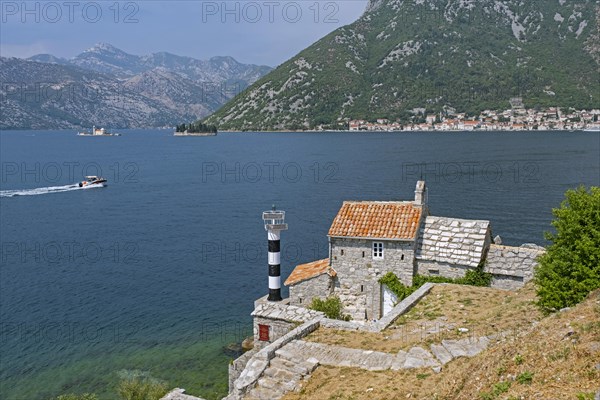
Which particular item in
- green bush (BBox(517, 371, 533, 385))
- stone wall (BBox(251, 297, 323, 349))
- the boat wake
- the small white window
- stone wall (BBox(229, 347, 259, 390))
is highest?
green bush (BBox(517, 371, 533, 385))

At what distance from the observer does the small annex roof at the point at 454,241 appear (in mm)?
26672

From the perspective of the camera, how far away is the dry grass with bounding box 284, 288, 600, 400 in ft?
34.4

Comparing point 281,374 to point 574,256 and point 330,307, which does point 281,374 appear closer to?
point 330,307

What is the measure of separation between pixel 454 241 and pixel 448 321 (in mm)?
7932

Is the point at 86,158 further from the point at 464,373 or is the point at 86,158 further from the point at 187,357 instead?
the point at 464,373

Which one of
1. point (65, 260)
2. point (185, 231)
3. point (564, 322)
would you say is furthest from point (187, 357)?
point (185, 231)

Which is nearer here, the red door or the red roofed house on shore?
the red door

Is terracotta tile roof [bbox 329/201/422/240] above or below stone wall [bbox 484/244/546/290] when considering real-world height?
above

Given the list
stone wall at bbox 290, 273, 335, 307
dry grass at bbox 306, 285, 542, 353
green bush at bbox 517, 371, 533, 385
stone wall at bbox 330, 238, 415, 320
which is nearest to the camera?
green bush at bbox 517, 371, 533, 385

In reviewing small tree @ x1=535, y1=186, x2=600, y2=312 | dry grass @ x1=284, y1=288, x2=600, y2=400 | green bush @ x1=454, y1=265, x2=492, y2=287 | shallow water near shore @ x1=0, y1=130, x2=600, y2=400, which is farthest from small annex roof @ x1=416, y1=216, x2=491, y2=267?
shallow water near shore @ x1=0, y1=130, x2=600, y2=400

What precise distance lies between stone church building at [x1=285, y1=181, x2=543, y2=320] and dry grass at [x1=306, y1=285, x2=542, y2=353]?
283cm

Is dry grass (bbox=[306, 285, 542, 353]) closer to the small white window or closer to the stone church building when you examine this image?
the stone church building

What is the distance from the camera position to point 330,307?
2702 cm

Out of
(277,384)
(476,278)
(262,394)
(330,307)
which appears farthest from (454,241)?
(262,394)
